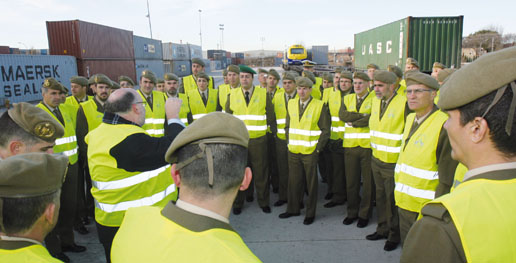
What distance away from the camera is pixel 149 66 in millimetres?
30531

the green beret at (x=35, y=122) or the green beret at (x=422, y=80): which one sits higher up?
the green beret at (x=422, y=80)

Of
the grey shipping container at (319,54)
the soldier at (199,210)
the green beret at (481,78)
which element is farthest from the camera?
the grey shipping container at (319,54)

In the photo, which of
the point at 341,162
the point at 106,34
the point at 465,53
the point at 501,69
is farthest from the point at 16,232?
the point at 465,53

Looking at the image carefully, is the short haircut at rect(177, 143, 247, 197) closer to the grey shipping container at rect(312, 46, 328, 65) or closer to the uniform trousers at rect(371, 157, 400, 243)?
the uniform trousers at rect(371, 157, 400, 243)

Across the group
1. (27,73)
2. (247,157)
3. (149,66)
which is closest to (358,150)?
(247,157)

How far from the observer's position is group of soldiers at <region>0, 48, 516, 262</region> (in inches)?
44.2

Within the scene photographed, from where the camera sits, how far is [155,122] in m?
5.12

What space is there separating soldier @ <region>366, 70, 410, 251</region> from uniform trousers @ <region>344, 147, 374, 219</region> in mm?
378

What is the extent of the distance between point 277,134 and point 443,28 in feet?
37.2

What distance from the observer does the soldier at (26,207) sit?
1.30 m

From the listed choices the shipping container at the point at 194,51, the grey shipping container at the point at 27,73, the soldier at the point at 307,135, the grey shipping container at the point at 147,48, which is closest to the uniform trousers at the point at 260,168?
the soldier at the point at 307,135

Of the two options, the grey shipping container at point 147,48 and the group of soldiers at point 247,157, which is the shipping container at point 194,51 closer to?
the grey shipping container at point 147,48

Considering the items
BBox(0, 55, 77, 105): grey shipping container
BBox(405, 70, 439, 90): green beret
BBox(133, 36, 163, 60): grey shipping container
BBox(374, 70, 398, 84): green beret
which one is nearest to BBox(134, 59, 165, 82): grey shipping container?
BBox(133, 36, 163, 60): grey shipping container

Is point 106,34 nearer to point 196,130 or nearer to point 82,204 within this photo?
point 82,204
